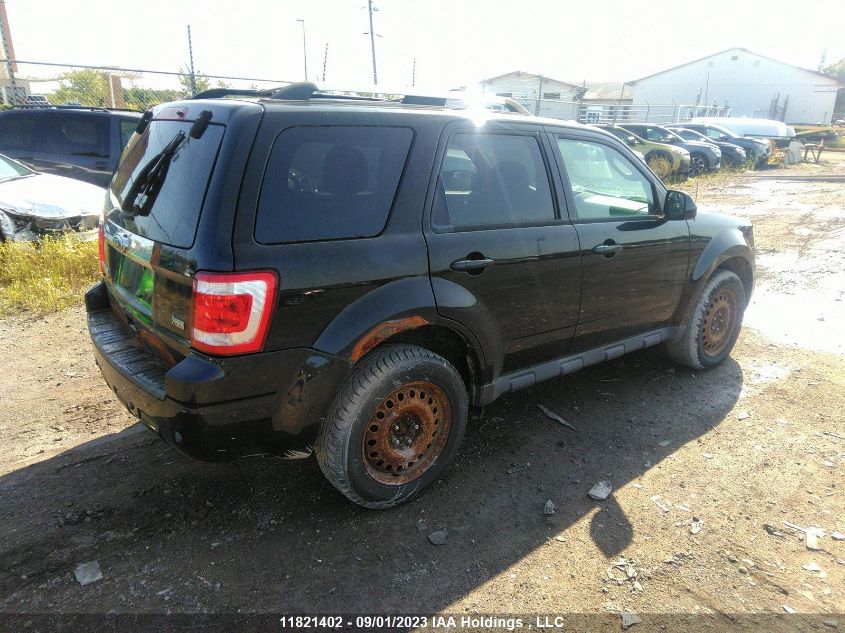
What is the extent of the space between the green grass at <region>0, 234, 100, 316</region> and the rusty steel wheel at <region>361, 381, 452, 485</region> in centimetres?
412

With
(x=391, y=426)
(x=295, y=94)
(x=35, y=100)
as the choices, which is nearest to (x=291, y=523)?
(x=391, y=426)

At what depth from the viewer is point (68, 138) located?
27.8ft

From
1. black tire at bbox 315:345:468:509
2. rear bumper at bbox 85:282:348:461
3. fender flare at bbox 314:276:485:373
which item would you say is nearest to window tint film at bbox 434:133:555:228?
fender flare at bbox 314:276:485:373

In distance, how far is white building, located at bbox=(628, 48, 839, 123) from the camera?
5009 cm

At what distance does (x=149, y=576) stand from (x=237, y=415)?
0.78 metres

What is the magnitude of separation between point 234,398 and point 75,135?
7.94 m

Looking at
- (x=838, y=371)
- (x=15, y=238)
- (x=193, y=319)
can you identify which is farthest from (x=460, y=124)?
(x=15, y=238)

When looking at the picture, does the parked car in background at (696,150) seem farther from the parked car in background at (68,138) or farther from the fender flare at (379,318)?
the fender flare at (379,318)

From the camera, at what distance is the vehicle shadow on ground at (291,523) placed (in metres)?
2.41

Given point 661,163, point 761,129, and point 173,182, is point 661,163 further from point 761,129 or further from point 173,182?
point 173,182

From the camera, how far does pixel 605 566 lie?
8.54 ft

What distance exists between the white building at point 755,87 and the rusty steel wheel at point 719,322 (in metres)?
50.6

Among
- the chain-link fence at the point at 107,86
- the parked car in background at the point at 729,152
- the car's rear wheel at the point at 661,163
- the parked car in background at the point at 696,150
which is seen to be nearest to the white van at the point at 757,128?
the parked car in background at the point at 729,152

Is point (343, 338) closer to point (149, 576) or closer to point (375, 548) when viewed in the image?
point (375, 548)
